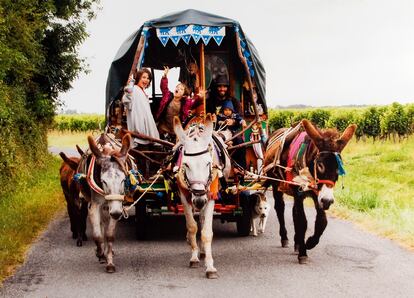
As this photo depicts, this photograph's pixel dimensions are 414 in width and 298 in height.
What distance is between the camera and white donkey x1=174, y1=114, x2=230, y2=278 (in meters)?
7.47

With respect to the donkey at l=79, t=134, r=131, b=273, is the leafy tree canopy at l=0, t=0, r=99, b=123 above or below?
above

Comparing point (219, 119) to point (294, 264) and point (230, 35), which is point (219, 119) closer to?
point (230, 35)

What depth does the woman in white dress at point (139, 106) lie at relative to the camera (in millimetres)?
9266

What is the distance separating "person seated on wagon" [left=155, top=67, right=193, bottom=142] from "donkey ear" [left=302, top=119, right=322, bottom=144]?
2.37 meters

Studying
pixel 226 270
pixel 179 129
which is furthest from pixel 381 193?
pixel 179 129

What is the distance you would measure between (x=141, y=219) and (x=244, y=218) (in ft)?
5.35

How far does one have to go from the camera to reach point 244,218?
1016 centimetres

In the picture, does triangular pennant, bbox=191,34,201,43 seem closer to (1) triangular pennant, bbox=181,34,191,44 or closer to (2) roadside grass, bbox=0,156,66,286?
(1) triangular pennant, bbox=181,34,191,44

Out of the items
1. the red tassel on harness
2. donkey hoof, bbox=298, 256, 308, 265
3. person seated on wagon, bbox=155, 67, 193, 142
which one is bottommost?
donkey hoof, bbox=298, 256, 308, 265

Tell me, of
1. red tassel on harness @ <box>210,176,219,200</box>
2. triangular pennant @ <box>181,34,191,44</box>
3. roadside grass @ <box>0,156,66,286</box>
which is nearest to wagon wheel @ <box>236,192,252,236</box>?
red tassel on harness @ <box>210,176,219,200</box>

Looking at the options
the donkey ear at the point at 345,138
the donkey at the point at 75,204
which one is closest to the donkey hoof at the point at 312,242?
the donkey ear at the point at 345,138

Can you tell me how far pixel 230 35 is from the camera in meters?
10.5

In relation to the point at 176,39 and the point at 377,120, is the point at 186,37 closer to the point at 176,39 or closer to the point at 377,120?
the point at 176,39

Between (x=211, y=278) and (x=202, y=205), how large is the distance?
0.86 m
